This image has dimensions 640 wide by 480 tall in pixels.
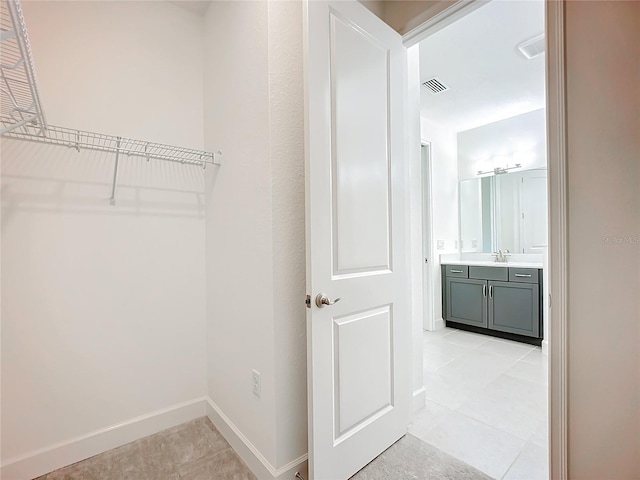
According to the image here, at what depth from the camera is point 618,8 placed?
3.59 ft

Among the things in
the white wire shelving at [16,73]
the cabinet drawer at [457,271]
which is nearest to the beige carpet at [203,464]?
the white wire shelving at [16,73]

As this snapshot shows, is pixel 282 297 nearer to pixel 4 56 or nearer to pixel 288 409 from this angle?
pixel 288 409

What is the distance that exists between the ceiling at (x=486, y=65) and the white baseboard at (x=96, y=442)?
3.25m

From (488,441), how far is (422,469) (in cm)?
51

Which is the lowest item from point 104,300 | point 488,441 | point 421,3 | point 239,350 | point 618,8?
point 488,441

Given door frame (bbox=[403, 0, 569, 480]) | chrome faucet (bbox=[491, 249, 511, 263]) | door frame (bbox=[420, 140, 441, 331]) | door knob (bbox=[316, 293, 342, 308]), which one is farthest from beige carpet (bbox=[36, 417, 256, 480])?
chrome faucet (bbox=[491, 249, 511, 263])

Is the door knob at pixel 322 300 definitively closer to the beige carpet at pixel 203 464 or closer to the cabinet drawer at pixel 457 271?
the beige carpet at pixel 203 464

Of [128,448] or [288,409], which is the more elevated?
[288,409]

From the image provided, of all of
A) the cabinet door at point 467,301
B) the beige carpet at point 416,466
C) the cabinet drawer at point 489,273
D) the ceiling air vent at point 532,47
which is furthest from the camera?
the cabinet door at point 467,301

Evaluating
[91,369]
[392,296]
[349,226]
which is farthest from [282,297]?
[91,369]

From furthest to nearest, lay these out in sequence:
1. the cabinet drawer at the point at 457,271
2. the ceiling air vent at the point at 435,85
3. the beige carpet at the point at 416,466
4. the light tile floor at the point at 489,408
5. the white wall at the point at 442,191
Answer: the white wall at the point at 442,191
the cabinet drawer at the point at 457,271
the ceiling air vent at the point at 435,85
the light tile floor at the point at 489,408
the beige carpet at the point at 416,466

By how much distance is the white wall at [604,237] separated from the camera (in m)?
1.08

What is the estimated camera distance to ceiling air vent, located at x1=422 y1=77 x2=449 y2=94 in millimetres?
3070

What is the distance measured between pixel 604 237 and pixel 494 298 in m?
2.79
